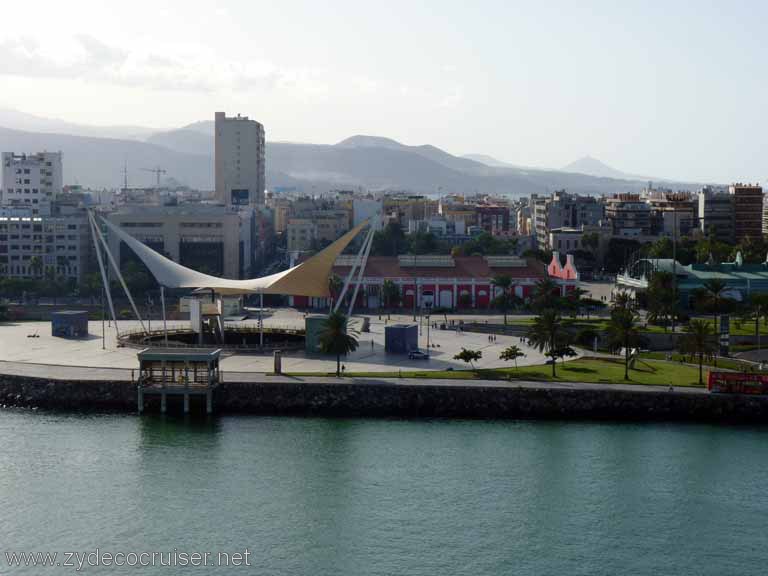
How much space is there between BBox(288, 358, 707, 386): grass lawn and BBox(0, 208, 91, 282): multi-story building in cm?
3660

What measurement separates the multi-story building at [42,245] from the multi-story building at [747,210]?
55721mm

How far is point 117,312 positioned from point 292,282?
48.1ft

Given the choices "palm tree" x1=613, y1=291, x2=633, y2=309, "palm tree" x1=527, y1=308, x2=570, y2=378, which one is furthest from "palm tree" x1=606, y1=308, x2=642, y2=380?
"palm tree" x1=613, y1=291, x2=633, y2=309

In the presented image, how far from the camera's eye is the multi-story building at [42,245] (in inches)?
2862

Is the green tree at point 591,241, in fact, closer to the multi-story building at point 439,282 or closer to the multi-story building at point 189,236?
the multi-story building at point 439,282

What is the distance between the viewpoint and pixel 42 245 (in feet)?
239

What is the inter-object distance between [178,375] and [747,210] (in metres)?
73.9

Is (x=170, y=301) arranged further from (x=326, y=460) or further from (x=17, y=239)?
(x=326, y=460)

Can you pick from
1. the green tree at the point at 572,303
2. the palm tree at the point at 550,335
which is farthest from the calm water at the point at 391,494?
the green tree at the point at 572,303

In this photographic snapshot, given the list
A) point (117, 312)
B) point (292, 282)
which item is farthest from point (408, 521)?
point (117, 312)

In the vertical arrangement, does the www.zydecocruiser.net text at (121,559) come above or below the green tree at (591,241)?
below

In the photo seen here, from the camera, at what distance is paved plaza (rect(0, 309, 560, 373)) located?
138 feet

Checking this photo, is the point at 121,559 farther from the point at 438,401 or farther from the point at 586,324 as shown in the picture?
the point at 586,324

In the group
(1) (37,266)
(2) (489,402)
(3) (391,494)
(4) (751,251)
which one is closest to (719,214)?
(4) (751,251)
